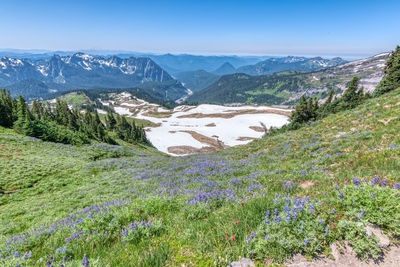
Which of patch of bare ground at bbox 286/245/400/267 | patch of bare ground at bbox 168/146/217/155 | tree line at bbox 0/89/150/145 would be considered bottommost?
patch of bare ground at bbox 168/146/217/155

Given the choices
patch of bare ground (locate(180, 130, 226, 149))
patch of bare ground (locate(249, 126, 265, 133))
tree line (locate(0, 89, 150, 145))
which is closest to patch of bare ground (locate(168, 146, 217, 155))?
patch of bare ground (locate(180, 130, 226, 149))

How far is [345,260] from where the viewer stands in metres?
2.85

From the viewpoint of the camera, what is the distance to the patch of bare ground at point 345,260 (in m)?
2.77

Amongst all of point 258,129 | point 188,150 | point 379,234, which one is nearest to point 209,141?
point 188,150

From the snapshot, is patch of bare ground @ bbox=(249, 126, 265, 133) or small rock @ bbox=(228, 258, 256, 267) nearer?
small rock @ bbox=(228, 258, 256, 267)

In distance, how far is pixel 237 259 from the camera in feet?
10.2

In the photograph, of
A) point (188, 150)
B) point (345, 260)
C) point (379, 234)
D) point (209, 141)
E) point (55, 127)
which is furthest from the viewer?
point (209, 141)

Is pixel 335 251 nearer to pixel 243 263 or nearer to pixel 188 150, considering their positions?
pixel 243 263

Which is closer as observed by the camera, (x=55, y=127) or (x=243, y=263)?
(x=243, y=263)

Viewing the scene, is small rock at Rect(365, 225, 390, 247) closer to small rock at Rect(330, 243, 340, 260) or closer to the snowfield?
small rock at Rect(330, 243, 340, 260)

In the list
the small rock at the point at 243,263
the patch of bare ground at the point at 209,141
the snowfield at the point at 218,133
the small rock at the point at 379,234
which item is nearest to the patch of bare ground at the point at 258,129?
the snowfield at the point at 218,133

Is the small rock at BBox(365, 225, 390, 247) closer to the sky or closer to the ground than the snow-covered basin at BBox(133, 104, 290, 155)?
closer to the sky

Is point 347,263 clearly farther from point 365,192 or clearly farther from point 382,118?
point 382,118

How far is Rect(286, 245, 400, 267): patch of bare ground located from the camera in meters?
2.77
